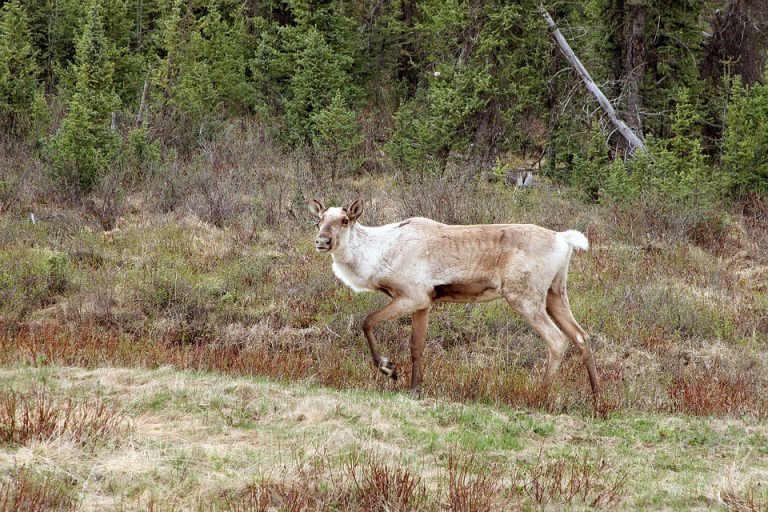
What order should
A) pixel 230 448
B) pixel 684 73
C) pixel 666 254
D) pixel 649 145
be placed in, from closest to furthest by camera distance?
pixel 230 448 < pixel 666 254 < pixel 649 145 < pixel 684 73

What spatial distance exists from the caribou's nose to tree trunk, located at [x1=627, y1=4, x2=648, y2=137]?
12404 mm

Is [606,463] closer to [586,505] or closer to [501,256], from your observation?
[586,505]

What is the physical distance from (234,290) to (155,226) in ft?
10.3

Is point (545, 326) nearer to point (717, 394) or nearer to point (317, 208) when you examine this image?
point (717, 394)

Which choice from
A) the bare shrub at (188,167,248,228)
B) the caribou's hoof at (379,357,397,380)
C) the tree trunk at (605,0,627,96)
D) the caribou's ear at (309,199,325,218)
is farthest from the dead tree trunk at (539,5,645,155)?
the caribou's hoof at (379,357,397,380)

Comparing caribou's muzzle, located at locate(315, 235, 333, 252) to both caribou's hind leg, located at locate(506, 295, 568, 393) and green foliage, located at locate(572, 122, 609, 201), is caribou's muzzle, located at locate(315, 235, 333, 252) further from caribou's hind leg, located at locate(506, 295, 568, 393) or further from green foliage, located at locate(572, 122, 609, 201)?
green foliage, located at locate(572, 122, 609, 201)

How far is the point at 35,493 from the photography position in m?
4.71

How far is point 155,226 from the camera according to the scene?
15.2 m

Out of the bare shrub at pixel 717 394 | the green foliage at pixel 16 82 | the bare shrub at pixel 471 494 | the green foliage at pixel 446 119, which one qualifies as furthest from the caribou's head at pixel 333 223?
the green foliage at pixel 16 82

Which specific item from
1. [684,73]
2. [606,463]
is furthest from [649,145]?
[606,463]

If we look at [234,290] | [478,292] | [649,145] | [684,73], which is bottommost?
[234,290]

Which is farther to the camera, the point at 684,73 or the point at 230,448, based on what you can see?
the point at 684,73

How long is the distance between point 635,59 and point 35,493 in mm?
17577

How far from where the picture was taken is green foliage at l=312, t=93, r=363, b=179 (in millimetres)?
18797
